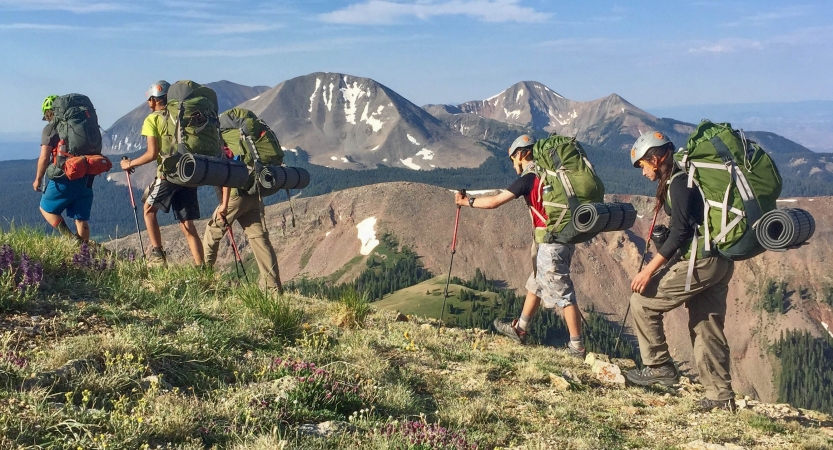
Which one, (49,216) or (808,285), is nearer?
(49,216)

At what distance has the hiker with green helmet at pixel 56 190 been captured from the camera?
11.0m

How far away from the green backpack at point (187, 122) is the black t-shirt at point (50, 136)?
208 cm

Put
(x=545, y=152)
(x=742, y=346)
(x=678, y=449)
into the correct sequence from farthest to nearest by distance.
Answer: (x=742, y=346) → (x=545, y=152) → (x=678, y=449)

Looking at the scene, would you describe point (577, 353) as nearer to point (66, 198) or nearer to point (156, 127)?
point (156, 127)

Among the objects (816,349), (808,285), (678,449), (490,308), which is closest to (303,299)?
(678,449)

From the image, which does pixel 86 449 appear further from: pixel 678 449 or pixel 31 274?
pixel 678 449

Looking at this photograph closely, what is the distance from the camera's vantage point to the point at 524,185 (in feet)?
31.0

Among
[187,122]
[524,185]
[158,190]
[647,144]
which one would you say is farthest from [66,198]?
[647,144]

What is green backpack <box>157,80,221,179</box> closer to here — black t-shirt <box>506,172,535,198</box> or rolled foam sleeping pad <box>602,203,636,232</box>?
black t-shirt <box>506,172,535,198</box>

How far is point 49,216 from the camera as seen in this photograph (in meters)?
11.1

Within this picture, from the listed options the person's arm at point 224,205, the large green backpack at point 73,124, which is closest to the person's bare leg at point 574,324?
the person's arm at point 224,205

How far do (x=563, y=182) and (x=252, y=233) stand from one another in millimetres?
5638

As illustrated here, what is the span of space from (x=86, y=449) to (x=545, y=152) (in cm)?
727

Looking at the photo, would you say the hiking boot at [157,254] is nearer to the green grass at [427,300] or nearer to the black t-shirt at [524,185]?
the black t-shirt at [524,185]
